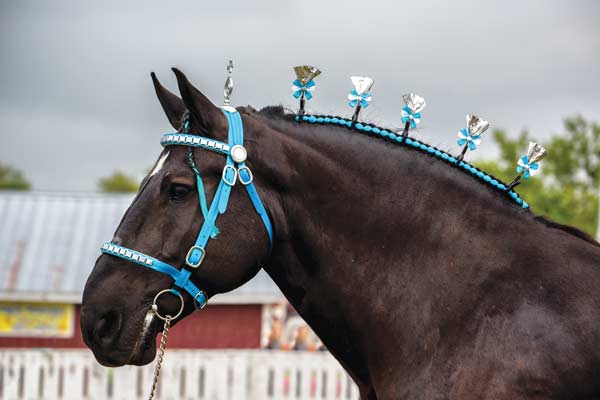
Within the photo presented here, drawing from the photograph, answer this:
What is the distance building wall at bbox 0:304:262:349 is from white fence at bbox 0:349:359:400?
6.37 metres

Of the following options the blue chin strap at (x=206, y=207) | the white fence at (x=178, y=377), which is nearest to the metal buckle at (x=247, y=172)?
the blue chin strap at (x=206, y=207)

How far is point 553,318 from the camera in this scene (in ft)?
9.09

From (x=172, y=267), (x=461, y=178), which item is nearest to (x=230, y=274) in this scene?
(x=172, y=267)

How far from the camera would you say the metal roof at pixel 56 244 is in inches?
605

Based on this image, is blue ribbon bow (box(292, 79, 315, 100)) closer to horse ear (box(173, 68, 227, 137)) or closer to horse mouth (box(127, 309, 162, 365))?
horse ear (box(173, 68, 227, 137))

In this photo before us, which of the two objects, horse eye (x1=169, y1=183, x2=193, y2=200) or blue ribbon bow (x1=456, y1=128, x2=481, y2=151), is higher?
blue ribbon bow (x1=456, y1=128, x2=481, y2=151)

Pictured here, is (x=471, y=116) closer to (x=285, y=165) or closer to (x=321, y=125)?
(x=321, y=125)

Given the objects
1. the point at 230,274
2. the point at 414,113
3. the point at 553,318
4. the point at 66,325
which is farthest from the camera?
the point at 66,325

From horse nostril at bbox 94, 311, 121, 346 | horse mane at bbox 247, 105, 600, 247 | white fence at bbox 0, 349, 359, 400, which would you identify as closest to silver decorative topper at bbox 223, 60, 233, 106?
horse mane at bbox 247, 105, 600, 247

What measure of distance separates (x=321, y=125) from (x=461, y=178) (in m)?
0.65

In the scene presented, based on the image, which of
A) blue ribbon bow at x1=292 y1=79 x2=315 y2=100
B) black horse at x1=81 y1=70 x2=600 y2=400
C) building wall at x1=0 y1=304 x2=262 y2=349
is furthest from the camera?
building wall at x1=0 y1=304 x2=262 y2=349

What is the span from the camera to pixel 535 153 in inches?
129

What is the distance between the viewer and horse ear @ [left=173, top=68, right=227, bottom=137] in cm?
296

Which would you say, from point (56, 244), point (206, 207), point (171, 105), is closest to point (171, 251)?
point (206, 207)
